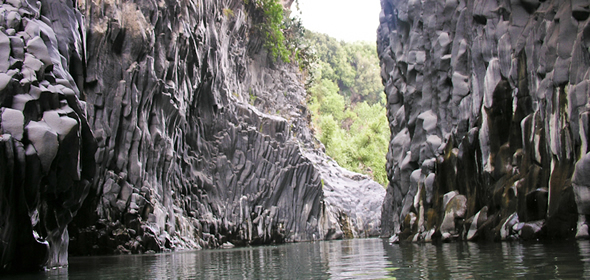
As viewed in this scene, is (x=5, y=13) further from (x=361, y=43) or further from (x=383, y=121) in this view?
(x=361, y=43)

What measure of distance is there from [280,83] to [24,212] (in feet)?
152

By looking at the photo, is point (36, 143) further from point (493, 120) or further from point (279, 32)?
point (279, 32)

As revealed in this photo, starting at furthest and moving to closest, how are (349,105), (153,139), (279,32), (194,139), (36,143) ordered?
1. (349,105)
2. (279,32)
3. (194,139)
4. (153,139)
5. (36,143)

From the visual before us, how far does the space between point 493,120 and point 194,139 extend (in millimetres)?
24760

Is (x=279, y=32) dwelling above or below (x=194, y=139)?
above

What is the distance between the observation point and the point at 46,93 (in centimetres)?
1162

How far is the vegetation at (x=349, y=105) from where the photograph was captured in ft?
238

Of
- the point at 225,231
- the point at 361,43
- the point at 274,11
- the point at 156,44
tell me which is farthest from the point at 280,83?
the point at 361,43

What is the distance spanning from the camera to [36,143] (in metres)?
10.7

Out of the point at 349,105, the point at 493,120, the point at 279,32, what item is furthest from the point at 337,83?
the point at 493,120

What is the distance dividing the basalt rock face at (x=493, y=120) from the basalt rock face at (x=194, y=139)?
44.8 feet

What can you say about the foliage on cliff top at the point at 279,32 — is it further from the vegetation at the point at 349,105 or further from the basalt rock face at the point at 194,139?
the vegetation at the point at 349,105

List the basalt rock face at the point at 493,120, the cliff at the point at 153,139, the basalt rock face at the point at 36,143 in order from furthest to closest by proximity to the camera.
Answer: the basalt rock face at the point at 493,120
the cliff at the point at 153,139
the basalt rock face at the point at 36,143

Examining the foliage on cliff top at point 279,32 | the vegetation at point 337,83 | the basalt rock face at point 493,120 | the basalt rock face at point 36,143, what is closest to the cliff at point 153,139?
the basalt rock face at point 36,143
